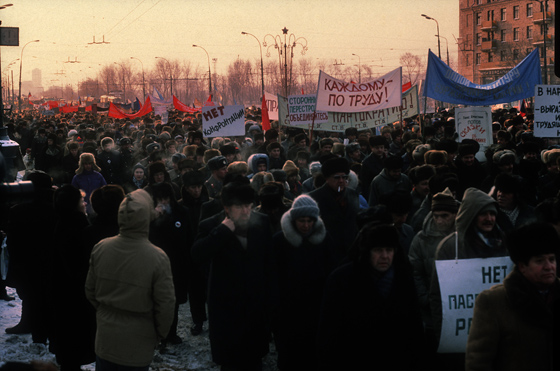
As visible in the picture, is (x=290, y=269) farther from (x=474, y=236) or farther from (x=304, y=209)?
(x=474, y=236)

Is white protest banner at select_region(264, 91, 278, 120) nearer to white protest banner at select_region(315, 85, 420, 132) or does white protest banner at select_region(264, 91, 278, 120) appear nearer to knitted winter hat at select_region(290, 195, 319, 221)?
white protest banner at select_region(315, 85, 420, 132)

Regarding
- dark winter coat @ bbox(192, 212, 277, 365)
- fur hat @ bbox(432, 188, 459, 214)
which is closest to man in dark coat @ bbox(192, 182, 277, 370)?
dark winter coat @ bbox(192, 212, 277, 365)

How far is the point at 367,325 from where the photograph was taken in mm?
3814

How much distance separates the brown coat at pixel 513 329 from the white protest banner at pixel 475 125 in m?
9.24

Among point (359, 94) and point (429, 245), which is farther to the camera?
point (359, 94)

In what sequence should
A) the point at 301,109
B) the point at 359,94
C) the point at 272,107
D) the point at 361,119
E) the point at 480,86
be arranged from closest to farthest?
1. the point at 480,86
2. the point at 359,94
3. the point at 361,119
4. the point at 301,109
5. the point at 272,107

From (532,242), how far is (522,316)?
1.19 ft

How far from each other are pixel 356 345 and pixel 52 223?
3.57m

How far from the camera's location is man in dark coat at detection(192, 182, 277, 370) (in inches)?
189

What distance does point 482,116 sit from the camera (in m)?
12.3

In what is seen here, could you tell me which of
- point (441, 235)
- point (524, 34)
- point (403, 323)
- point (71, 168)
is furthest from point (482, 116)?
point (524, 34)

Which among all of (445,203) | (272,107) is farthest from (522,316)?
(272,107)

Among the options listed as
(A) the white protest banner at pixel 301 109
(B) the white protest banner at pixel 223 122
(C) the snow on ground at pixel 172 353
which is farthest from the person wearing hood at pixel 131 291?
(A) the white protest banner at pixel 301 109

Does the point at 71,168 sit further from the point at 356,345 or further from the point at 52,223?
the point at 356,345
